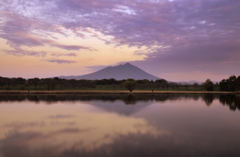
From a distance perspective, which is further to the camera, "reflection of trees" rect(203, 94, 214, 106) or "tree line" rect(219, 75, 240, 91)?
"tree line" rect(219, 75, 240, 91)

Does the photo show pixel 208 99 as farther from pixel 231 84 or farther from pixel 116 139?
pixel 231 84

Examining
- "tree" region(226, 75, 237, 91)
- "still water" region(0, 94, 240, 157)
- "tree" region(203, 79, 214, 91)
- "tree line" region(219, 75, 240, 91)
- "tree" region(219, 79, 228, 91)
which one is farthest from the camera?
"tree" region(219, 79, 228, 91)

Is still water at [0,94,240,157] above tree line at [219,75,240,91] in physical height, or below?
below

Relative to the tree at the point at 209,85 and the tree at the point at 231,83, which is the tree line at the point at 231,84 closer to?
the tree at the point at 231,83

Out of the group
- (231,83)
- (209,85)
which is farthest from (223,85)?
→ (209,85)

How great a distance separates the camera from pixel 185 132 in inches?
510

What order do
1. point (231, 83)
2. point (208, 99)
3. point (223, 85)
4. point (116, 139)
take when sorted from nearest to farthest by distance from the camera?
point (116, 139) → point (208, 99) → point (231, 83) → point (223, 85)

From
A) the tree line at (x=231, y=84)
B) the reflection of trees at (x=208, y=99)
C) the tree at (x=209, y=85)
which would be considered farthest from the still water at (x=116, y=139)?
the tree line at (x=231, y=84)

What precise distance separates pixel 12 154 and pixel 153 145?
23.6 ft

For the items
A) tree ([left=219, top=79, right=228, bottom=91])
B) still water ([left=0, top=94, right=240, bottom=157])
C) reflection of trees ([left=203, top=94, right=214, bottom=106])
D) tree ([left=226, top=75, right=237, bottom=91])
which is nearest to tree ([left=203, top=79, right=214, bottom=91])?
tree ([left=219, top=79, right=228, bottom=91])

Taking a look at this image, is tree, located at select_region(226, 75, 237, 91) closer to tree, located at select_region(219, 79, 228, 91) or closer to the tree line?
the tree line

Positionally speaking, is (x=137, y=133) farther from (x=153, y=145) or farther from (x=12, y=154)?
(x=12, y=154)

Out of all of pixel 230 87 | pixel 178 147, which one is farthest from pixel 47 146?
pixel 230 87

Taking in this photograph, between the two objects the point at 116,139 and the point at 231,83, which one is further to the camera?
the point at 231,83
